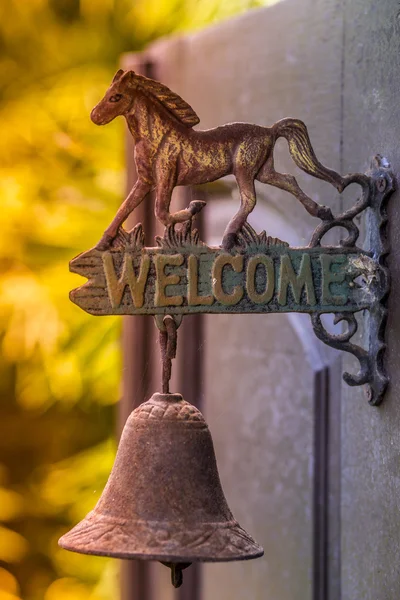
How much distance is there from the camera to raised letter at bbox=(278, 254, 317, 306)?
962 millimetres

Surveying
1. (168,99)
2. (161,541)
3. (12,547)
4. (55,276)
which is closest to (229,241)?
(168,99)

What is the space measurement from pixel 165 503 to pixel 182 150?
0.30 m

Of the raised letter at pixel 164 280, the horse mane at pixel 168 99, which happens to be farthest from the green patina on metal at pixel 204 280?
the horse mane at pixel 168 99

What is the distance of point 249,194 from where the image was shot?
0.97 metres

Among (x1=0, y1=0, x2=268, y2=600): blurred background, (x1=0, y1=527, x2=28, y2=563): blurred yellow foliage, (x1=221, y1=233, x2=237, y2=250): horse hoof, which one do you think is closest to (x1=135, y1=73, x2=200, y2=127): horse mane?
(x1=221, y1=233, x2=237, y2=250): horse hoof

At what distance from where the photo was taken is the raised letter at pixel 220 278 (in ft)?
3.14

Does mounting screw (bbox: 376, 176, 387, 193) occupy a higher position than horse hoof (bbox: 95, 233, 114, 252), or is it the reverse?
mounting screw (bbox: 376, 176, 387, 193)

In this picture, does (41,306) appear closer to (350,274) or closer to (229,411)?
(229,411)

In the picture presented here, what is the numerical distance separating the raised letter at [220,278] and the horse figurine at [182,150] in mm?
12

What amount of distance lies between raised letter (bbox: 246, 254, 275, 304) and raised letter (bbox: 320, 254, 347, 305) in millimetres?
47

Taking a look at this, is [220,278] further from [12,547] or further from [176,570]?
[12,547]

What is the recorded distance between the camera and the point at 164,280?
0.95m

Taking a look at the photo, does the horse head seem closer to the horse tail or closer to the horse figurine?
the horse figurine

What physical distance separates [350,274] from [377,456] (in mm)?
197
